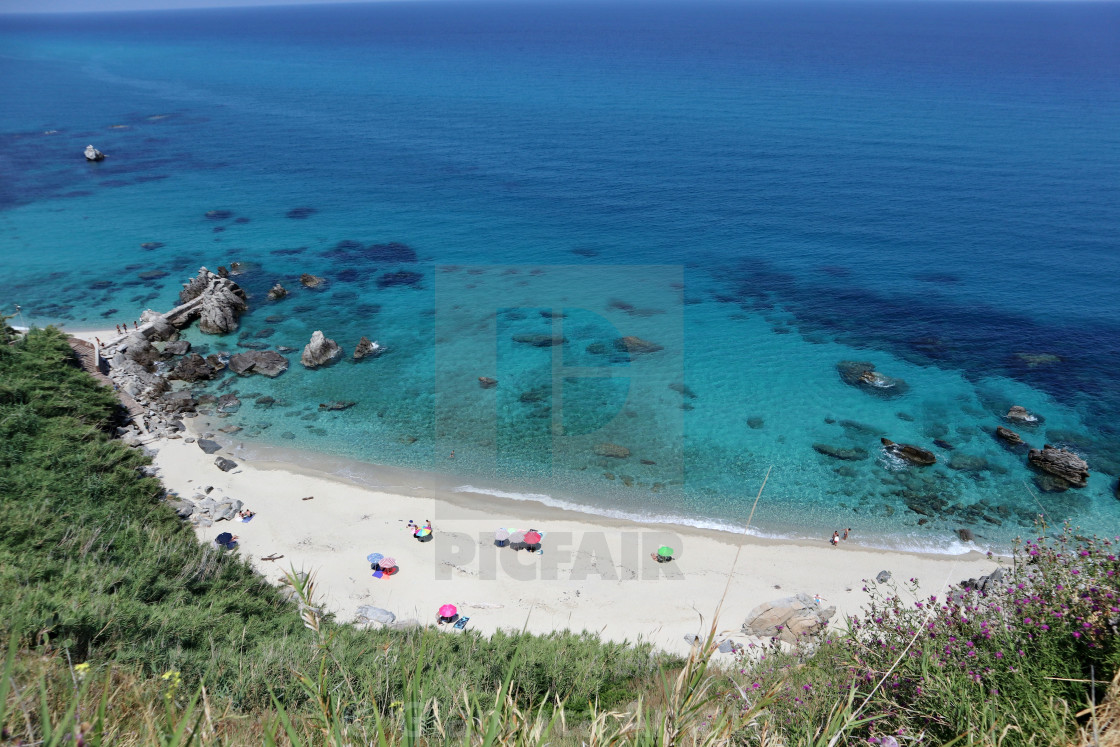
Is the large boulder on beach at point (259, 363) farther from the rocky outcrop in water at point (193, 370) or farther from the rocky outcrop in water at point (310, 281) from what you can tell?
the rocky outcrop in water at point (310, 281)

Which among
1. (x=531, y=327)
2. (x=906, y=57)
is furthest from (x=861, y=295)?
(x=906, y=57)

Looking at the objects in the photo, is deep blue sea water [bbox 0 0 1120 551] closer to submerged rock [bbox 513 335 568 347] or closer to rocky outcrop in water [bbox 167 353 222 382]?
submerged rock [bbox 513 335 568 347]

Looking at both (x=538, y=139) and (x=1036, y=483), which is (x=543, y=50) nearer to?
(x=538, y=139)

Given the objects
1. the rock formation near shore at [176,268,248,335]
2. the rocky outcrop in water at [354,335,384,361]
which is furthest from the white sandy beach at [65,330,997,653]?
the rock formation near shore at [176,268,248,335]

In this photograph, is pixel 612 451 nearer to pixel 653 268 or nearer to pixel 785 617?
pixel 785 617

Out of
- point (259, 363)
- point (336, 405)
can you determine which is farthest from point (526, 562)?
point (259, 363)

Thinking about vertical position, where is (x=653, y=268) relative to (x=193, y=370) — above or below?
above
